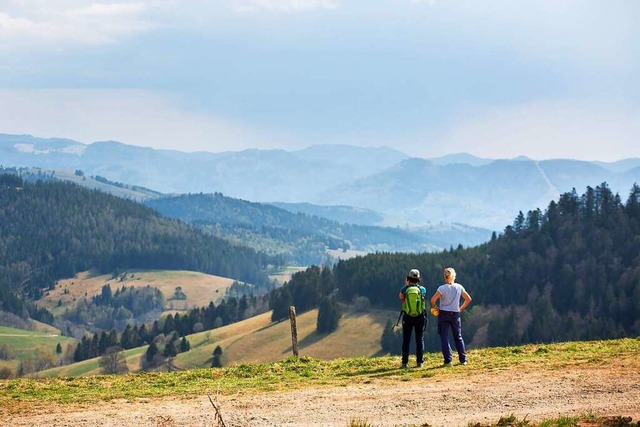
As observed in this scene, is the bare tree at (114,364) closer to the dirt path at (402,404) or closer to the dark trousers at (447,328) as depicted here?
the dark trousers at (447,328)

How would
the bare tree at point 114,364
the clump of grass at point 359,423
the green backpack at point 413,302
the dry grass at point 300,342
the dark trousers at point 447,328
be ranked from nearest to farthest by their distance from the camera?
the clump of grass at point 359,423, the green backpack at point 413,302, the dark trousers at point 447,328, the dry grass at point 300,342, the bare tree at point 114,364

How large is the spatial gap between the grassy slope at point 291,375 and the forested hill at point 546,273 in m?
115

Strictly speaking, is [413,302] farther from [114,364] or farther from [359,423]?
[114,364]

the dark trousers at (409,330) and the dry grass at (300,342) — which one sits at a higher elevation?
the dark trousers at (409,330)

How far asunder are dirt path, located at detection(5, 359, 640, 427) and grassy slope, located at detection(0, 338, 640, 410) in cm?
122

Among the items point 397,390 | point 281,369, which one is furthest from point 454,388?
point 281,369

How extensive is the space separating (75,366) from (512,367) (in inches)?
6751

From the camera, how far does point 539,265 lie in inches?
7057

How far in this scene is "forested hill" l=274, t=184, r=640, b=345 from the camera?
493 feet

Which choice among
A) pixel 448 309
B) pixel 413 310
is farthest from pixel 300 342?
pixel 413 310

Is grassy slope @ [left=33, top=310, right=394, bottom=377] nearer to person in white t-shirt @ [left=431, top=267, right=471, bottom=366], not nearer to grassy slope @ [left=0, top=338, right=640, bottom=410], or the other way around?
grassy slope @ [left=0, top=338, right=640, bottom=410]

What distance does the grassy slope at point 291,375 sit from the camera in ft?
85.7

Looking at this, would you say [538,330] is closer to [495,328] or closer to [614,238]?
[495,328]

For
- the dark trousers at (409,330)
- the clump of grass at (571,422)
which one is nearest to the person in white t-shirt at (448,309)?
the dark trousers at (409,330)
